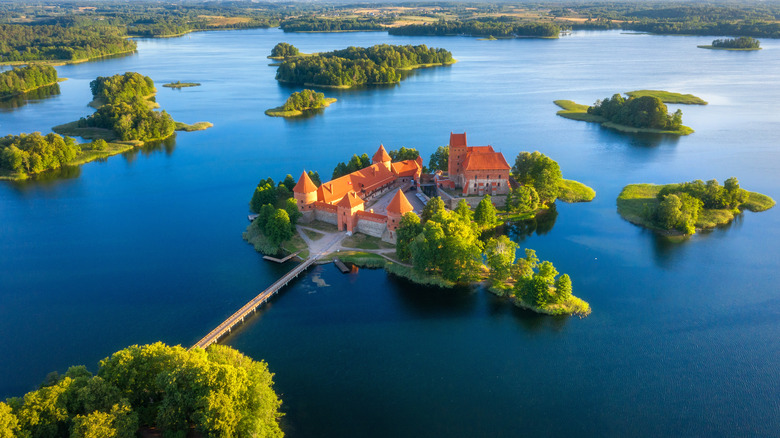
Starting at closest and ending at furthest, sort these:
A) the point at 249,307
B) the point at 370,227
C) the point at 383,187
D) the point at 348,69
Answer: the point at 249,307 → the point at 370,227 → the point at 383,187 → the point at 348,69

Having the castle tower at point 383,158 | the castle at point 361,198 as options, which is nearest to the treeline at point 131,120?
the castle tower at point 383,158

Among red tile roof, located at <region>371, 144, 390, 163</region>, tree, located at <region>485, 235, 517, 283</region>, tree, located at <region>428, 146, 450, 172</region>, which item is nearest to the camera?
tree, located at <region>485, 235, 517, 283</region>

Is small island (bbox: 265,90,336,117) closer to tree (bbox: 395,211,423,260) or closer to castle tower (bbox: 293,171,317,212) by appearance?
castle tower (bbox: 293,171,317,212)

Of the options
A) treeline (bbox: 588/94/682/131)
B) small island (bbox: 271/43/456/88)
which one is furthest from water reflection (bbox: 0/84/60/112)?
treeline (bbox: 588/94/682/131)

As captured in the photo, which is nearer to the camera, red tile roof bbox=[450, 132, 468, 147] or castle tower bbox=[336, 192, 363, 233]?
castle tower bbox=[336, 192, 363, 233]

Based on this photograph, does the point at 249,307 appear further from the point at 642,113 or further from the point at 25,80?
the point at 25,80

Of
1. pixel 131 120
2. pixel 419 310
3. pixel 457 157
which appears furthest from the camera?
pixel 131 120

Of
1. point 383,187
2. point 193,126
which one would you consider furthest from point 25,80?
point 383,187
